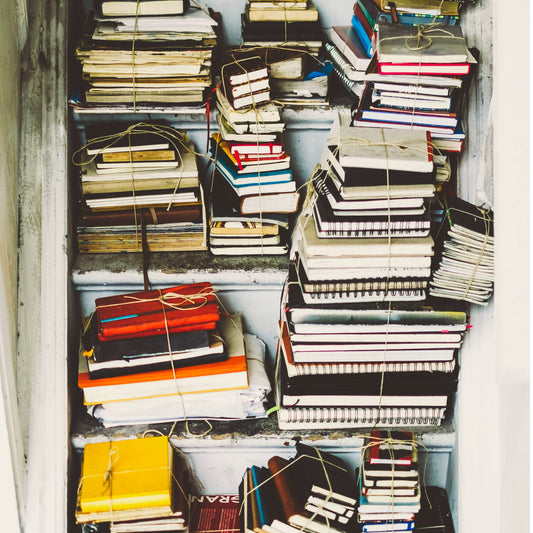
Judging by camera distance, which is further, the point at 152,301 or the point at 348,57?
the point at 348,57

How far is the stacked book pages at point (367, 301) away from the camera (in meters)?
1.68

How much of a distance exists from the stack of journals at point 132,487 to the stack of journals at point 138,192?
1.77 ft

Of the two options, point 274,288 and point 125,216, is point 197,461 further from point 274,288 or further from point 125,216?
point 125,216

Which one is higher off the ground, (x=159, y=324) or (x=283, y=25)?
(x=283, y=25)

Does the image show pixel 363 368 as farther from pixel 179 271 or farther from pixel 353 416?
pixel 179 271

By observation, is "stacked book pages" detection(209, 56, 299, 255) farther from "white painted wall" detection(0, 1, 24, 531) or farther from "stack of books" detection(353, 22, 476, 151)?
"white painted wall" detection(0, 1, 24, 531)

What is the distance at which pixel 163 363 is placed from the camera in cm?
186

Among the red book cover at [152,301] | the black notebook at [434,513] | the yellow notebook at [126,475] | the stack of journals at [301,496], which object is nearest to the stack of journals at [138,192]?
the red book cover at [152,301]

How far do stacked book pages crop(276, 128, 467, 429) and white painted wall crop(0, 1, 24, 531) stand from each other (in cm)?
64

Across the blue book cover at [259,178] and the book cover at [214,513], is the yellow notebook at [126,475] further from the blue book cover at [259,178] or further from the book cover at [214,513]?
the blue book cover at [259,178]

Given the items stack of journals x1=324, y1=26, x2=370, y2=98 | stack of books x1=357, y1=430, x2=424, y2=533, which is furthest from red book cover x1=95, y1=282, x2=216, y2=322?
stack of journals x1=324, y1=26, x2=370, y2=98

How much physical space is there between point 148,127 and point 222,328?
59 cm

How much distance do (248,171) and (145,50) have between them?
0.41 m

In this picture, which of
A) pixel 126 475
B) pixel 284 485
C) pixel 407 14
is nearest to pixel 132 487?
pixel 126 475
